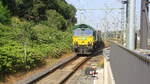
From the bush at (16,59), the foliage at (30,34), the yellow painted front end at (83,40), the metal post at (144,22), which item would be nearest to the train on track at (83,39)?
the yellow painted front end at (83,40)

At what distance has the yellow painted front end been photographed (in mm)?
30594

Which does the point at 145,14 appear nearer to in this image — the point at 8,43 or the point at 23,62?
the point at 23,62

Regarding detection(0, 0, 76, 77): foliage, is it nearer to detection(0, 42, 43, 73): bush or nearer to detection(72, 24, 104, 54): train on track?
detection(0, 42, 43, 73): bush

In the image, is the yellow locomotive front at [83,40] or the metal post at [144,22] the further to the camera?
the yellow locomotive front at [83,40]

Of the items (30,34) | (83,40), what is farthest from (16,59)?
(83,40)

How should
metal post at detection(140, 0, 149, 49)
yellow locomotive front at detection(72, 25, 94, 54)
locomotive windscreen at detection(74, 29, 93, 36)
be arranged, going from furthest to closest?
locomotive windscreen at detection(74, 29, 93, 36), yellow locomotive front at detection(72, 25, 94, 54), metal post at detection(140, 0, 149, 49)

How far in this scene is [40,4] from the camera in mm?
49719

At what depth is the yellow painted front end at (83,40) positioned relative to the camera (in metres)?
30.6

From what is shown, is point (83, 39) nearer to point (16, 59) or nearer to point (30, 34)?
point (30, 34)

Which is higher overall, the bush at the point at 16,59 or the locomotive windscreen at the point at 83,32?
the locomotive windscreen at the point at 83,32

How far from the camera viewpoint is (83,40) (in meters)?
30.9

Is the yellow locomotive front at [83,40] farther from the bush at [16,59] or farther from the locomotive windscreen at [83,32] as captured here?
the bush at [16,59]

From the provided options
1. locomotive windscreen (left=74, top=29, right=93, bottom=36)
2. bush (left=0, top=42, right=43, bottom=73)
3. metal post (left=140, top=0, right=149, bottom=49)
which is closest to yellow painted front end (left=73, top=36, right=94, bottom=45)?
locomotive windscreen (left=74, top=29, right=93, bottom=36)

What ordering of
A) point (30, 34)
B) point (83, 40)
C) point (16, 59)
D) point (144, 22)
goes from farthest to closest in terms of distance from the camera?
point (83, 40) → point (30, 34) → point (16, 59) → point (144, 22)
